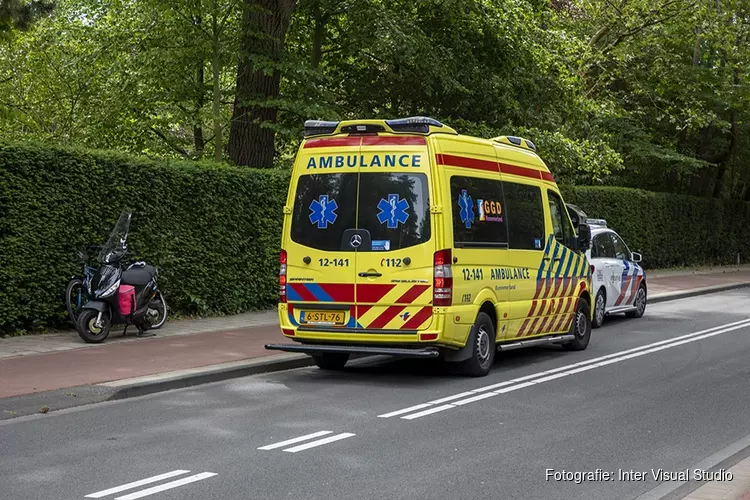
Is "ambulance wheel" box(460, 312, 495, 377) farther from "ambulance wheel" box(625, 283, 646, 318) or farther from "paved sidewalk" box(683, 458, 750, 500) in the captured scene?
"ambulance wheel" box(625, 283, 646, 318)

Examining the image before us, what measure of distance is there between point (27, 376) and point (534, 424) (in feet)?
16.9

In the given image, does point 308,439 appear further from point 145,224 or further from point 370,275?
point 145,224

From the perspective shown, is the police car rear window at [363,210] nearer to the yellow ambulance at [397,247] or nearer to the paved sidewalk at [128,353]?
the yellow ambulance at [397,247]

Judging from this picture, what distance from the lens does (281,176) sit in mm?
18078

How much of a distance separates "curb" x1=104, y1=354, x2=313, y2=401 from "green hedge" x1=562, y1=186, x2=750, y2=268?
56.4 ft

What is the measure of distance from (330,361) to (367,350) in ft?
4.85

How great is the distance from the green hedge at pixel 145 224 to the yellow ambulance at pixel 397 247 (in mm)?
3855

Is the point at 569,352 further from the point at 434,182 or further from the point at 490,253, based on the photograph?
the point at 434,182

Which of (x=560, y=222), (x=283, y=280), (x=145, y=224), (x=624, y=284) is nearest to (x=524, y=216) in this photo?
(x=560, y=222)

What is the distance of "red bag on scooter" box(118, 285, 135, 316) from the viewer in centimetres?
1356

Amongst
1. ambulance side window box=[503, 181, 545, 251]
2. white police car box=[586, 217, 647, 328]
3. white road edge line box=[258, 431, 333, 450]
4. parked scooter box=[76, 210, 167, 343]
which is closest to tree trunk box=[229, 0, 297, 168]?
parked scooter box=[76, 210, 167, 343]

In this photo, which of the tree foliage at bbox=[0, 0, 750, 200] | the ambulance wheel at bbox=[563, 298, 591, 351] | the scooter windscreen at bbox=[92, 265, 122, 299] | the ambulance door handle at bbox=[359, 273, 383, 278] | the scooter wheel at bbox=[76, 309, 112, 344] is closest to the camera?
the ambulance door handle at bbox=[359, 273, 383, 278]

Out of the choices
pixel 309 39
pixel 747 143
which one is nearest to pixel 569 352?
pixel 309 39

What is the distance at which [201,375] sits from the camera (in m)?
11.0
